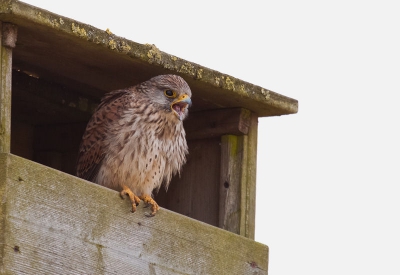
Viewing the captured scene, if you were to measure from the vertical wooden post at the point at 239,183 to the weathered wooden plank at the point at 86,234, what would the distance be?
1.91ft

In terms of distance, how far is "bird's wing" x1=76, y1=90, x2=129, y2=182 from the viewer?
7488 mm

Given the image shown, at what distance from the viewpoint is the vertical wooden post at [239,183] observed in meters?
7.86

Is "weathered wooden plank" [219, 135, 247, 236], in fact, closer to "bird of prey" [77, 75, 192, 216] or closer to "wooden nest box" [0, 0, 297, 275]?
"wooden nest box" [0, 0, 297, 275]

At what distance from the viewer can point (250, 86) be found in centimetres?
768

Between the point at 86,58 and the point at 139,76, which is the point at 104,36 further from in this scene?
the point at 139,76

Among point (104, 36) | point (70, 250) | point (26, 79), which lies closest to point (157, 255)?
point (70, 250)

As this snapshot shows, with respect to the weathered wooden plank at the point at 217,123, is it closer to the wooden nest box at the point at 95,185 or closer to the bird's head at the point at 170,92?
the wooden nest box at the point at 95,185

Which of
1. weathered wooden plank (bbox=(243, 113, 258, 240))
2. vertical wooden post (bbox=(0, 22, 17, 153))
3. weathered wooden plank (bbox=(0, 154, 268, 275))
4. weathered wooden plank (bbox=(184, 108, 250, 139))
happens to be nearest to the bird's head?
weathered wooden plank (bbox=(184, 108, 250, 139))

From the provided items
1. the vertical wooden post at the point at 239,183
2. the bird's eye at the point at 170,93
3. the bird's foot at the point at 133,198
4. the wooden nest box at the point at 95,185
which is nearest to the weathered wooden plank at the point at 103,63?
the wooden nest box at the point at 95,185

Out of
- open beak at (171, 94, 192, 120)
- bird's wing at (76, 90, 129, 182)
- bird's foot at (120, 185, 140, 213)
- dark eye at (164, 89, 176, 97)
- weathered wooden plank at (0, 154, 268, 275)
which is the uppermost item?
dark eye at (164, 89, 176, 97)

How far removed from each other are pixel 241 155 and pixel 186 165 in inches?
21.1

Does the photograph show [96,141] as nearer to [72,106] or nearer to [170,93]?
[170,93]

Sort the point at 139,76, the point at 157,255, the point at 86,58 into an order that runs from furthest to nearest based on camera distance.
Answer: the point at 139,76
the point at 86,58
the point at 157,255

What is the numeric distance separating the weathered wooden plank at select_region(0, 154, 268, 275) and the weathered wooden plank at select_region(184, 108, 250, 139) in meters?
0.92
